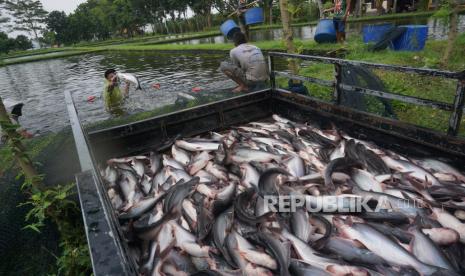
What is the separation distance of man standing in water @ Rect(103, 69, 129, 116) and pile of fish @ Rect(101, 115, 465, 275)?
174 inches

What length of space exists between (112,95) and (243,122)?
185 inches

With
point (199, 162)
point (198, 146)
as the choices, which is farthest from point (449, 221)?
point (198, 146)

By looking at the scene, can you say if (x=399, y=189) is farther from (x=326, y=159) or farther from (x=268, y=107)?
(x=268, y=107)

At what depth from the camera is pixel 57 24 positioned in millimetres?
66562

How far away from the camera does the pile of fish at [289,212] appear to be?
247cm

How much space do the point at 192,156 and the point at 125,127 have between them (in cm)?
119

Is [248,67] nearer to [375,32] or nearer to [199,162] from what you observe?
[199,162]

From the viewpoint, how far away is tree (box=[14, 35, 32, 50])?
200ft

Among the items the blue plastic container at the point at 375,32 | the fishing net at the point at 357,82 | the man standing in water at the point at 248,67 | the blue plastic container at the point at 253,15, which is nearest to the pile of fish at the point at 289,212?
the fishing net at the point at 357,82

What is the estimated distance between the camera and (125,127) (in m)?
4.79

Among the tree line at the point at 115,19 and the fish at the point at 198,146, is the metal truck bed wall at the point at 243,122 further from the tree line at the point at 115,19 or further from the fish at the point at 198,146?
the tree line at the point at 115,19

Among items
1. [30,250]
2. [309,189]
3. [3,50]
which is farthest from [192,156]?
[3,50]

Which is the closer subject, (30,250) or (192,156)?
(30,250)

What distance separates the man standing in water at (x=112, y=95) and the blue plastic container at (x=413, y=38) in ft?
32.8
